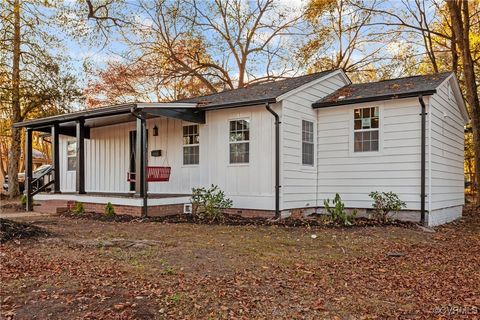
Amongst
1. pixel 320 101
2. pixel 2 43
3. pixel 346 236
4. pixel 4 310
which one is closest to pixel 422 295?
pixel 346 236

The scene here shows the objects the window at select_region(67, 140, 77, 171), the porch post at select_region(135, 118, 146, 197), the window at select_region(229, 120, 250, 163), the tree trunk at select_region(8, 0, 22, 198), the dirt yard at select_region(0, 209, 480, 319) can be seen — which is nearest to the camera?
the dirt yard at select_region(0, 209, 480, 319)

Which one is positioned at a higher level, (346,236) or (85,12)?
(85,12)

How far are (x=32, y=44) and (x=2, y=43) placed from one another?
3.60ft

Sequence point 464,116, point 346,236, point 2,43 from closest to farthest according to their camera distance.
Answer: point 346,236, point 464,116, point 2,43

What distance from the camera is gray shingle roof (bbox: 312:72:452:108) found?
30.3 feet

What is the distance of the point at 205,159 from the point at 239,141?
1198 millimetres

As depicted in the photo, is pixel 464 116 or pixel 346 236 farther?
pixel 464 116

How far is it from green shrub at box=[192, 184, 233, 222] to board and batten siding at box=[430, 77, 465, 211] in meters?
4.94

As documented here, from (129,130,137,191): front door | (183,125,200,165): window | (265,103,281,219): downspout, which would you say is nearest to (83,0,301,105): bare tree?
(129,130,137,191): front door

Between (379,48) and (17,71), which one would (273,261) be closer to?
(17,71)

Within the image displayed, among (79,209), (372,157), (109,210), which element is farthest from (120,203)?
(372,157)

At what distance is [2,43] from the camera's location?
619 inches

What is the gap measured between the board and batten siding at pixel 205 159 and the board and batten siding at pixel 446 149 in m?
3.86

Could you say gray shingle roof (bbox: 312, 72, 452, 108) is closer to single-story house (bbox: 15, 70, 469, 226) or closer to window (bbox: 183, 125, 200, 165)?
single-story house (bbox: 15, 70, 469, 226)
